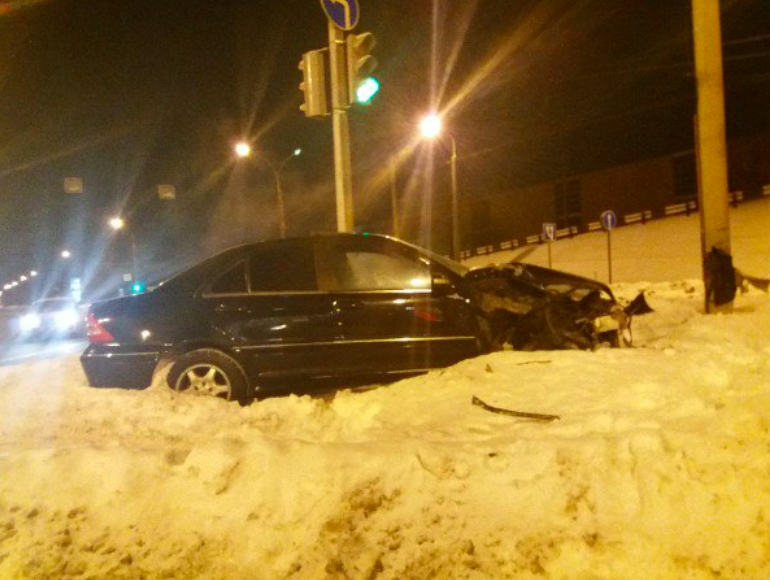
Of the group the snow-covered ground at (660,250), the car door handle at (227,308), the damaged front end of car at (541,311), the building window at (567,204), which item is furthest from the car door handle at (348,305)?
the building window at (567,204)

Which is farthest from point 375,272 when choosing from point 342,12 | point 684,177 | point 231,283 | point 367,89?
point 684,177

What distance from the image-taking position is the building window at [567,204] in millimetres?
46344

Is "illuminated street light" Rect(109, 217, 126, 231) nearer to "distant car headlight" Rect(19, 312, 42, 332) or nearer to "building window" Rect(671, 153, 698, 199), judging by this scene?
"distant car headlight" Rect(19, 312, 42, 332)

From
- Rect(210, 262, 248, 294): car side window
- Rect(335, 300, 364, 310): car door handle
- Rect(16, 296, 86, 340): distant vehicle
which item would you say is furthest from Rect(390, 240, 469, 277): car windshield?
Rect(16, 296, 86, 340): distant vehicle

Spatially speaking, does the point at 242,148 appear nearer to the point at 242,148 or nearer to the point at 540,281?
the point at 242,148

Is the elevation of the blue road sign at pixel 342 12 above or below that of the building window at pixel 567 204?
below

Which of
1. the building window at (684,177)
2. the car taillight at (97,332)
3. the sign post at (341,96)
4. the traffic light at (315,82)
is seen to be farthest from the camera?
the building window at (684,177)

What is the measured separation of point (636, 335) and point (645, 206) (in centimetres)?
3941

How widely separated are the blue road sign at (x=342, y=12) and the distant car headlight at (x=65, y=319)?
45.4ft

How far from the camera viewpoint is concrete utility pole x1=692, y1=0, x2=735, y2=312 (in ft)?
25.5

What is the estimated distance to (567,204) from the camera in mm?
47125

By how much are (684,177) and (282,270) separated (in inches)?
1650

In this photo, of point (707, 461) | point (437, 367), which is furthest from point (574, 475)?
point (437, 367)

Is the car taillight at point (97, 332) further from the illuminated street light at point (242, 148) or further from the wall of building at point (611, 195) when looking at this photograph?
the wall of building at point (611, 195)
